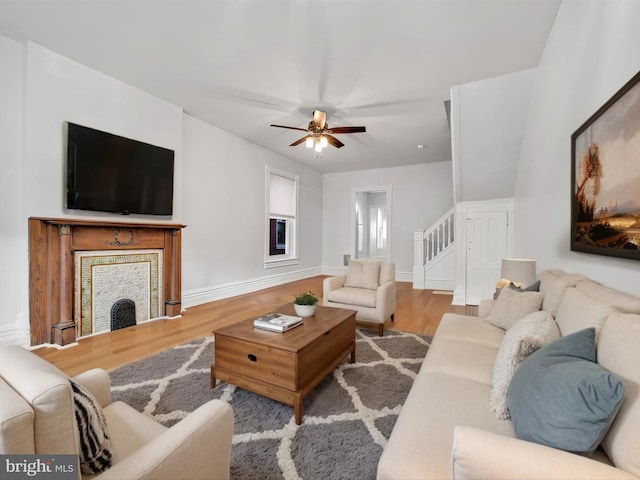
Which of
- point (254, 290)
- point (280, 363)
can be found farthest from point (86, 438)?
point (254, 290)

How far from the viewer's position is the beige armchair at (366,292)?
10.8ft

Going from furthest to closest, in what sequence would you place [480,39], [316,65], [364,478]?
[316,65] < [480,39] < [364,478]

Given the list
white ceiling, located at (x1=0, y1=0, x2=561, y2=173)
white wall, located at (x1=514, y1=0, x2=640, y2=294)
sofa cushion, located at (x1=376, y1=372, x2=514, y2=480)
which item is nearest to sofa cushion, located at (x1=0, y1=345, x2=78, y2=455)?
sofa cushion, located at (x1=376, y1=372, x2=514, y2=480)

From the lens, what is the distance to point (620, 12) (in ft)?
5.19

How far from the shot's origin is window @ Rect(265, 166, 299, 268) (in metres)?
6.03

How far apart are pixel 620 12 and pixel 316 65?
2.22 metres

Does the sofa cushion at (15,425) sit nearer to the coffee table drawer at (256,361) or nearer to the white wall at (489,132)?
the coffee table drawer at (256,361)

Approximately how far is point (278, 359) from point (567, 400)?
1389 millimetres

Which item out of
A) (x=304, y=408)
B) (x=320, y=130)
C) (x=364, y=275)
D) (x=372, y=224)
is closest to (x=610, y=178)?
(x=304, y=408)

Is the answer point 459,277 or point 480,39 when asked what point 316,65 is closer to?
point 480,39

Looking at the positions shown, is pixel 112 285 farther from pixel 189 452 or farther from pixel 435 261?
pixel 435 261

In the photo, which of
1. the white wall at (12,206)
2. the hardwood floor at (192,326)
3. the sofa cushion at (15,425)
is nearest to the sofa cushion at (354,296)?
the hardwood floor at (192,326)

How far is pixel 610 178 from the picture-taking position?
1.67 meters

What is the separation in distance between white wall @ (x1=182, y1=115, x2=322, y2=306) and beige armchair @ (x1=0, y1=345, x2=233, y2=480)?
343 centimetres
